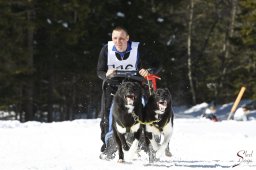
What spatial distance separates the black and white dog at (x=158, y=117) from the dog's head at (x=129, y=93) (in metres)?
0.24

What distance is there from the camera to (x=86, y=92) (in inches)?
1074

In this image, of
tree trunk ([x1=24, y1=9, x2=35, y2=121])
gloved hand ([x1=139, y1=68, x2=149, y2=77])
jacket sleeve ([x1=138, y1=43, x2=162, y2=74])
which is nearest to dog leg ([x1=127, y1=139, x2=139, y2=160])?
gloved hand ([x1=139, y1=68, x2=149, y2=77])

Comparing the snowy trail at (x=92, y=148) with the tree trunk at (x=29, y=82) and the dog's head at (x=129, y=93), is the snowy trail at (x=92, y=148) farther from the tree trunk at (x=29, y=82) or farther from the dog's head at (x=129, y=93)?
the tree trunk at (x=29, y=82)

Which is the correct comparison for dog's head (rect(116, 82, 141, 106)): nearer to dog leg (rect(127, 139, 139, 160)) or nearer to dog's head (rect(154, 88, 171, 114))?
dog's head (rect(154, 88, 171, 114))

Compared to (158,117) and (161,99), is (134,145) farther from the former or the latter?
(161,99)

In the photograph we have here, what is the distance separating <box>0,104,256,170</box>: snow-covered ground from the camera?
6914 millimetres

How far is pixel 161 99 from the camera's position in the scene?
6859mm

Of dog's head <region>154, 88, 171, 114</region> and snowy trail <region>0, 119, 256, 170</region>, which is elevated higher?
dog's head <region>154, 88, 171, 114</region>

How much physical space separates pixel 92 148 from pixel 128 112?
324 cm

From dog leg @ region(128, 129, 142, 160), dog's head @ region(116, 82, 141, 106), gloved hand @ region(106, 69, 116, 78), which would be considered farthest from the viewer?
gloved hand @ region(106, 69, 116, 78)

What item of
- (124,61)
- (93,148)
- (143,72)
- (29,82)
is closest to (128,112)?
(143,72)

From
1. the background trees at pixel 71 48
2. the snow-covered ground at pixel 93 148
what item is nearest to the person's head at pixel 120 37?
the snow-covered ground at pixel 93 148

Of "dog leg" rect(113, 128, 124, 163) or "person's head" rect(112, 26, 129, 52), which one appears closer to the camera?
"dog leg" rect(113, 128, 124, 163)

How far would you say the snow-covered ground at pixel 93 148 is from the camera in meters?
6.91
